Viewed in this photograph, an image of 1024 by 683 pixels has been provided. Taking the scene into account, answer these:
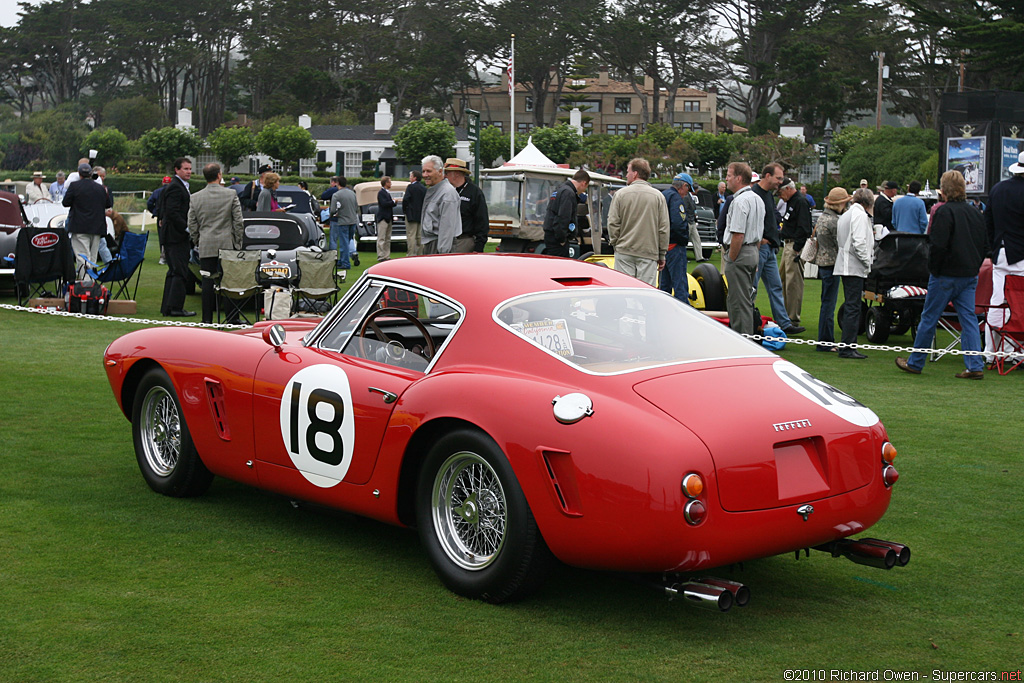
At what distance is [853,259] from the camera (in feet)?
40.0

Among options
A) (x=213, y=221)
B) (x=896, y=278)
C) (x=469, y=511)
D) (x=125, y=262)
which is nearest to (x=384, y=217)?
(x=125, y=262)

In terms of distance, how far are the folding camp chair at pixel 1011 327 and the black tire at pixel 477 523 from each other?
818 centimetres

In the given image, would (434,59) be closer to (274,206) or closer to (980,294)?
(274,206)

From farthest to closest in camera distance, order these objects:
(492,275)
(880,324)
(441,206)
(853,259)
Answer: (880,324)
(441,206)
(853,259)
(492,275)

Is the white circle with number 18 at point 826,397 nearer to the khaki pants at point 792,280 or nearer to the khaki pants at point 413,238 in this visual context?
the khaki pants at point 792,280

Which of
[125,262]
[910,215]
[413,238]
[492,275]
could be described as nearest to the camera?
[492,275]

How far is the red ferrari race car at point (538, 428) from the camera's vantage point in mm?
3939

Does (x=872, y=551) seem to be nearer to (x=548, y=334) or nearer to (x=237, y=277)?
(x=548, y=334)

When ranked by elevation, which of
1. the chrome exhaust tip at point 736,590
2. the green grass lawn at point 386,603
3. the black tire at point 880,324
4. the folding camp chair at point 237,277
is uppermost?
the folding camp chair at point 237,277

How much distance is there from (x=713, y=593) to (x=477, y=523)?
40.5 inches

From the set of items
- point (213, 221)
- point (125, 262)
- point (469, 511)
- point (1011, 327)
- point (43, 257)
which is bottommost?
point (1011, 327)

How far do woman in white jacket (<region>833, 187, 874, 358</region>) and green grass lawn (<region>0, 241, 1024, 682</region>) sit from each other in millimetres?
5598

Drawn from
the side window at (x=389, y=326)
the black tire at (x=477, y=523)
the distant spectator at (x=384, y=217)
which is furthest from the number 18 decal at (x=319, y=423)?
the distant spectator at (x=384, y=217)

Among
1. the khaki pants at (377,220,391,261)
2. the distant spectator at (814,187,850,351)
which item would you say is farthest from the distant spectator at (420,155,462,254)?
the khaki pants at (377,220,391,261)
